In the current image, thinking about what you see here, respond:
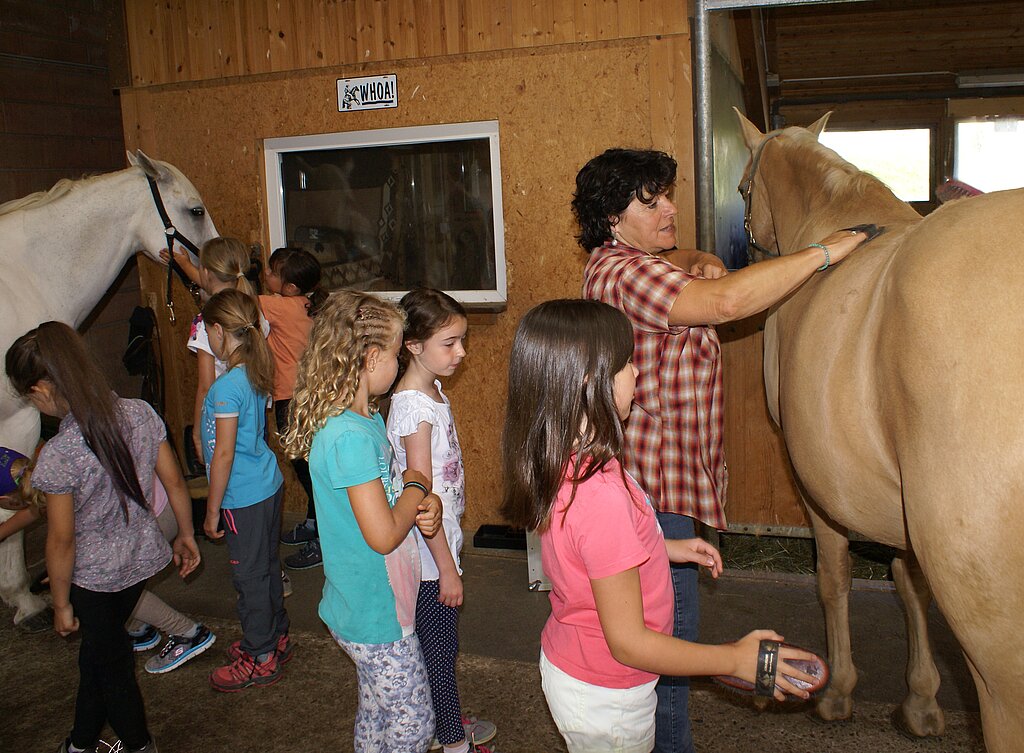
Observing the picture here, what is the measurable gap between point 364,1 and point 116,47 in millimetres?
1756

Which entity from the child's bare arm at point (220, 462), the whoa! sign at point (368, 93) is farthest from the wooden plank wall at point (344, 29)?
the child's bare arm at point (220, 462)

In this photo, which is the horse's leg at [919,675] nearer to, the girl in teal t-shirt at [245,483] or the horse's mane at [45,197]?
the girl in teal t-shirt at [245,483]

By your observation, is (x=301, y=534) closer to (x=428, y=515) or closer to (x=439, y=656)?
(x=439, y=656)

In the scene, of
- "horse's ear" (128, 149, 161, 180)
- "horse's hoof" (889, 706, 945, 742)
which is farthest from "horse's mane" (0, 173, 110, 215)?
"horse's hoof" (889, 706, 945, 742)

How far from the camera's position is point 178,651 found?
10.7ft

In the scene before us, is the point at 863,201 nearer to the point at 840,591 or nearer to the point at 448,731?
the point at 840,591

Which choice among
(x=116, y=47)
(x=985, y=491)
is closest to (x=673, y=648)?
(x=985, y=491)

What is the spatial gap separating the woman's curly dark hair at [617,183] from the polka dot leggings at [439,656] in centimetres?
117

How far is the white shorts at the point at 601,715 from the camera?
146 centimetres

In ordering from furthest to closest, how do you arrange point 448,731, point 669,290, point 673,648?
point 448,731 < point 669,290 < point 673,648

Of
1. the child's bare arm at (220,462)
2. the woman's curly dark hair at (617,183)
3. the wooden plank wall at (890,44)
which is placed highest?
the wooden plank wall at (890,44)

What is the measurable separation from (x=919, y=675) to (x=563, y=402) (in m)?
1.94

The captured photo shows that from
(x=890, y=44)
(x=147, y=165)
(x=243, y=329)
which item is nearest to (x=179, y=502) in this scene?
(x=243, y=329)

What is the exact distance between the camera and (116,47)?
4965 millimetres
